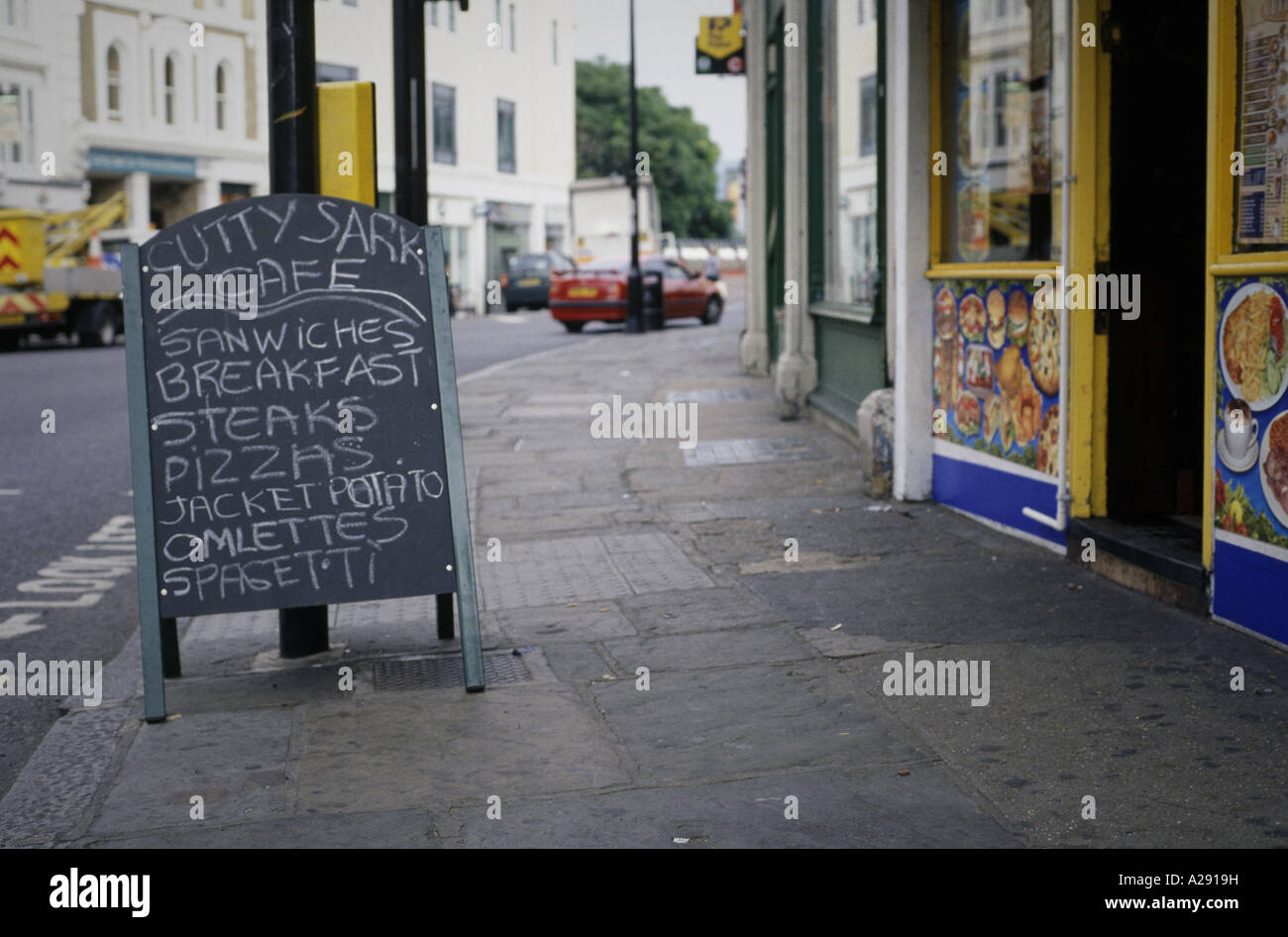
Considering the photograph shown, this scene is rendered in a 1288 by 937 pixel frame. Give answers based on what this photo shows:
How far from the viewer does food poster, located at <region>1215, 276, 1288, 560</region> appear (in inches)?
193

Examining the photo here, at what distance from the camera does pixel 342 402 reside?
16.5 feet

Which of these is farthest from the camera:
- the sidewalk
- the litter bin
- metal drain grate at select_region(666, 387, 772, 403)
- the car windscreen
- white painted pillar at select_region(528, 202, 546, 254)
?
white painted pillar at select_region(528, 202, 546, 254)

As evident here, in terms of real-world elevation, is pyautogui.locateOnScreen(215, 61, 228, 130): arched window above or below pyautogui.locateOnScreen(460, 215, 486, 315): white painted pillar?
above

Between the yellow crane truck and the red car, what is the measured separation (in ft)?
28.0

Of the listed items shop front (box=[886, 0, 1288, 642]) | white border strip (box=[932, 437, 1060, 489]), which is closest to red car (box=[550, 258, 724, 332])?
shop front (box=[886, 0, 1288, 642])

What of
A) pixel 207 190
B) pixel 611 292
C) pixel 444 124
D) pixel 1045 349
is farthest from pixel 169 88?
pixel 1045 349

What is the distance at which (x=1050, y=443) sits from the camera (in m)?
6.73

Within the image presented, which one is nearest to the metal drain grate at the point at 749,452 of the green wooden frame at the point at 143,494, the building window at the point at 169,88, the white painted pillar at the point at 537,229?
the green wooden frame at the point at 143,494

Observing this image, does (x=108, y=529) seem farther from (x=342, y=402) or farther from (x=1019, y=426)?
(x=1019, y=426)

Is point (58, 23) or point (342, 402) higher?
point (58, 23)

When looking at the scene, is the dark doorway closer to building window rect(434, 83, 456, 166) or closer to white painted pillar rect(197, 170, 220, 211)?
white painted pillar rect(197, 170, 220, 211)

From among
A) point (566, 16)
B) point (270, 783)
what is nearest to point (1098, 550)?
point (270, 783)
